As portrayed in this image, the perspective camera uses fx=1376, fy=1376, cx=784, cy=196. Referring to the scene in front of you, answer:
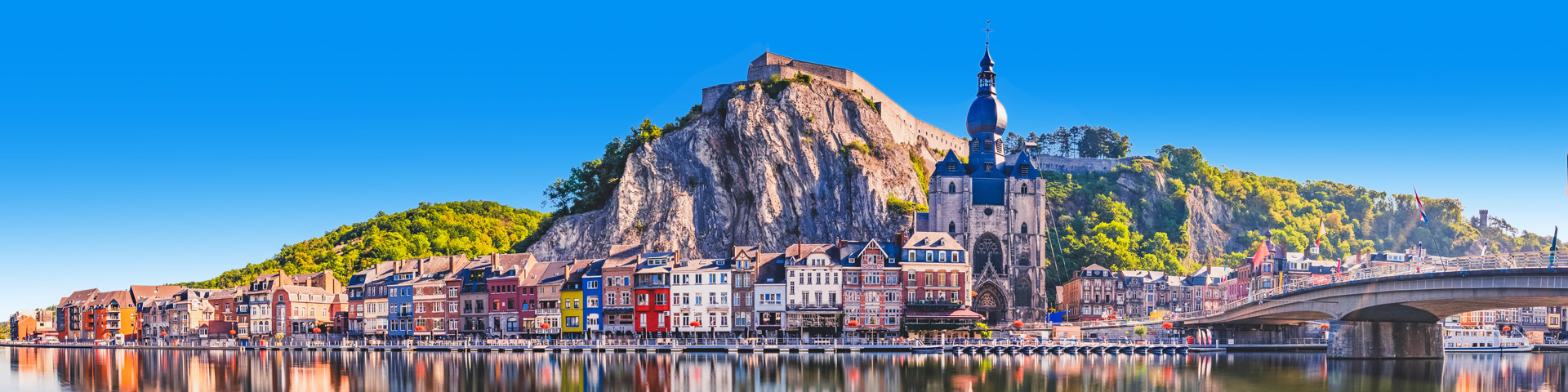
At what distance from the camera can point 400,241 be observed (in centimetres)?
13925

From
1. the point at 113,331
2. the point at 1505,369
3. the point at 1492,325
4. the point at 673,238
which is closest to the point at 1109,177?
the point at 1492,325

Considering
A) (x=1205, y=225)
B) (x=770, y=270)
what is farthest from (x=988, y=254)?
(x=1205, y=225)

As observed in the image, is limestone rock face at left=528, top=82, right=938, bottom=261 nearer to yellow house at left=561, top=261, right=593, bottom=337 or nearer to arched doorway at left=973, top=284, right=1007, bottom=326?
arched doorway at left=973, top=284, right=1007, bottom=326

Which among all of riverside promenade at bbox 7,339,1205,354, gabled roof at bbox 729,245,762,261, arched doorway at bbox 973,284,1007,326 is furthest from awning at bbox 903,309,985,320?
arched doorway at bbox 973,284,1007,326

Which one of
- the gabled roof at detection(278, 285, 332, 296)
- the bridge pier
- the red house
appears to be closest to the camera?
the bridge pier

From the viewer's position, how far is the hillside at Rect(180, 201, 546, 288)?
137875 millimetres

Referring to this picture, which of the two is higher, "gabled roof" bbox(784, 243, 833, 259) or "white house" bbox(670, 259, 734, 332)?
"gabled roof" bbox(784, 243, 833, 259)

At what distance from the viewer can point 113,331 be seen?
5566 inches

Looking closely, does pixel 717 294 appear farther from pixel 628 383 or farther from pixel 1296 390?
pixel 1296 390

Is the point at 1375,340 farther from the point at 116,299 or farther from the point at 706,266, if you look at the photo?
the point at 116,299

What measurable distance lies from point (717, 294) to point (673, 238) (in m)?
30.7

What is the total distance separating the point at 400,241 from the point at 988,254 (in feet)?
198

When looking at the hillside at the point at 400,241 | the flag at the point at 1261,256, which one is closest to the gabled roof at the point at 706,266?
the flag at the point at 1261,256

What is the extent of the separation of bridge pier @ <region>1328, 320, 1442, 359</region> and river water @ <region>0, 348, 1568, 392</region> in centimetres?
118
